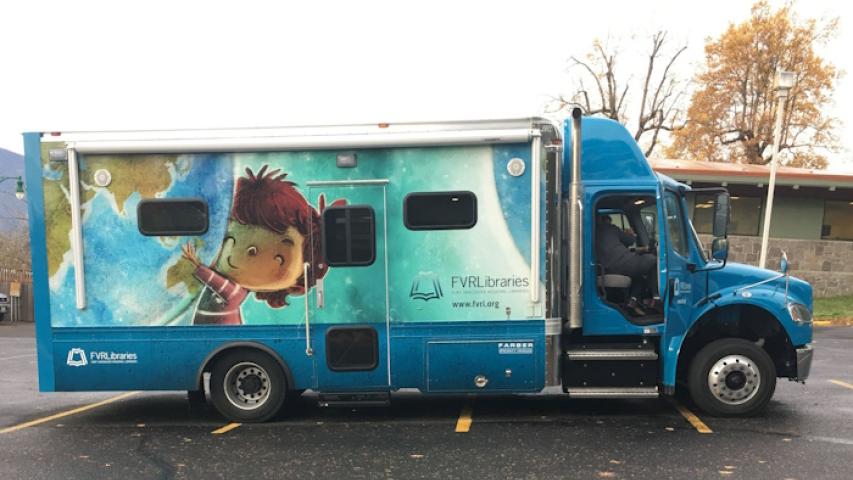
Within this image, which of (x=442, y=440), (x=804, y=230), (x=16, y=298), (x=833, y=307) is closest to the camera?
Answer: (x=442, y=440)

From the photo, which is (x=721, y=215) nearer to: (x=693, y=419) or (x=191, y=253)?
(x=693, y=419)

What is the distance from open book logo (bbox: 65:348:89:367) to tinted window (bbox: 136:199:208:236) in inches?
50.8

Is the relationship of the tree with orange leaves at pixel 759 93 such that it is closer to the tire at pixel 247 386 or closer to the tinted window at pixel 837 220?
the tinted window at pixel 837 220

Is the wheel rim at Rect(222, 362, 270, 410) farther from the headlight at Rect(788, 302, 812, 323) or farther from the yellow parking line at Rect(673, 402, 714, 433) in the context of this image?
the headlight at Rect(788, 302, 812, 323)

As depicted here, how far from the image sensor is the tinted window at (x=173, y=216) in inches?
225

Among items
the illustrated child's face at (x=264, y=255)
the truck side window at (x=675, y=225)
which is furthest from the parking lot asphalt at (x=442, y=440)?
the truck side window at (x=675, y=225)

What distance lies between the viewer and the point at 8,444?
549 cm

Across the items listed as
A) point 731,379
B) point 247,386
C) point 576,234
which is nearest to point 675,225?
point 576,234

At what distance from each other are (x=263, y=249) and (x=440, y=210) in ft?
5.67

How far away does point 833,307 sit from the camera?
17.1 metres

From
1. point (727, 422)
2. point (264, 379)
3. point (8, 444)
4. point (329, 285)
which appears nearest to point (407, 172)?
point (329, 285)

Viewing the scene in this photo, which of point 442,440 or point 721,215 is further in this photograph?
point 721,215

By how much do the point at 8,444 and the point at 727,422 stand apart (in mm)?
6674

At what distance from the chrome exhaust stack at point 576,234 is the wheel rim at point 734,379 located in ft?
4.67
